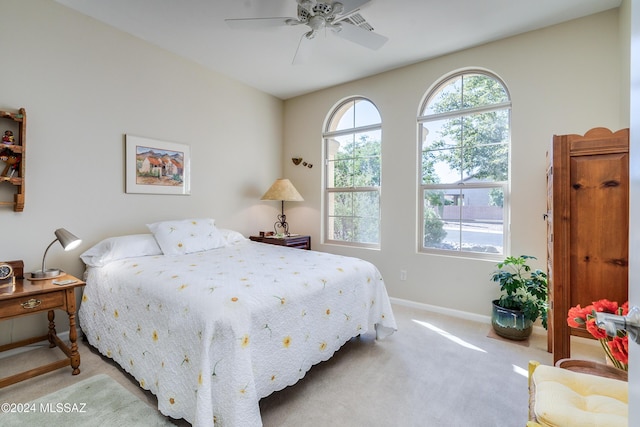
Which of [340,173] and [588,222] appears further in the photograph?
[340,173]

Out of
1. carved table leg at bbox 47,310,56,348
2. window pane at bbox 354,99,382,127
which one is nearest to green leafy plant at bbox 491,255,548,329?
window pane at bbox 354,99,382,127

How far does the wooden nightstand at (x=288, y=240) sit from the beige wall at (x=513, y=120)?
21cm

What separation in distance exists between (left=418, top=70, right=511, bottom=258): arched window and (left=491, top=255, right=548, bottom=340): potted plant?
42 centimetres

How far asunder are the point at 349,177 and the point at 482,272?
6.43ft

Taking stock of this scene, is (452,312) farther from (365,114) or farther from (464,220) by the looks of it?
(365,114)

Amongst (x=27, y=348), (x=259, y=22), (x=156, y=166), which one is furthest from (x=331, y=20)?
(x=27, y=348)

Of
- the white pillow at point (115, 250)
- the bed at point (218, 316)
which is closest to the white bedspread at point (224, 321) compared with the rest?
the bed at point (218, 316)

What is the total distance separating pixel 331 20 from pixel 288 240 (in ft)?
8.17

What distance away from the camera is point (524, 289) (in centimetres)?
276

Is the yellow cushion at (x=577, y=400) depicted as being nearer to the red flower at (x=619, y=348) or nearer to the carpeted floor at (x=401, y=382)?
the red flower at (x=619, y=348)

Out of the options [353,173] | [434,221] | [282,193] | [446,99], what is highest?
[446,99]

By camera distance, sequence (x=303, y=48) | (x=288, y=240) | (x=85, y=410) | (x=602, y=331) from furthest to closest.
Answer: (x=288, y=240) < (x=303, y=48) < (x=85, y=410) < (x=602, y=331)

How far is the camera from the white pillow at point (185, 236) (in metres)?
2.80

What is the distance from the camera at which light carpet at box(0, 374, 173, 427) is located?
5.39 feet
